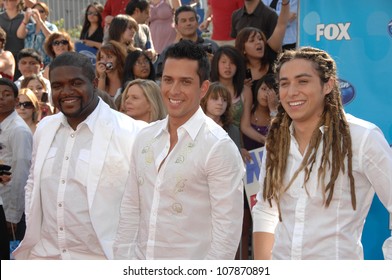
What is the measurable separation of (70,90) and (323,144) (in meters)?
1.62

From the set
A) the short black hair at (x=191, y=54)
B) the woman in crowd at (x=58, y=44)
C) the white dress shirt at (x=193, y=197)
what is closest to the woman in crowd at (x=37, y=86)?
the woman in crowd at (x=58, y=44)

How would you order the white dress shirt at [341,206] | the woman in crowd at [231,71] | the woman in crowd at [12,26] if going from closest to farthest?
1. the white dress shirt at [341,206]
2. the woman in crowd at [231,71]
3. the woman in crowd at [12,26]

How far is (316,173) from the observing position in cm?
385

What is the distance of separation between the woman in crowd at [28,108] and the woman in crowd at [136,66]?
1.01m

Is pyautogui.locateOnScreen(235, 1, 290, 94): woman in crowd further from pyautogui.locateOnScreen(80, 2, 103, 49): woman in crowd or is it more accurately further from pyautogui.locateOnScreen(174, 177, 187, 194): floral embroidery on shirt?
pyautogui.locateOnScreen(174, 177, 187, 194): floral embroidery on shirt

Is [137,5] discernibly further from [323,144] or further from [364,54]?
[323,144]

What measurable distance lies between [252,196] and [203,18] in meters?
5.66

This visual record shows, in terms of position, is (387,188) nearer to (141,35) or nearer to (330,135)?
(330,135)

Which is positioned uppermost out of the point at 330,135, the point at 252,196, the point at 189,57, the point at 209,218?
the point at 189,57

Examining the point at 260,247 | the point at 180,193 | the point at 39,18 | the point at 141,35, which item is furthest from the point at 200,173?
the point at 39,18

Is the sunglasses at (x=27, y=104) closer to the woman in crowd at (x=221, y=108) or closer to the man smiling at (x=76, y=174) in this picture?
the woman in crowd at (x=221, y=108)

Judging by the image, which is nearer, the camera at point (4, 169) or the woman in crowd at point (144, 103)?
the camera at point (4, 169)

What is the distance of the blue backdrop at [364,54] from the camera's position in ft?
18.1

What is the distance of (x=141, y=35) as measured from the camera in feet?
33.8
